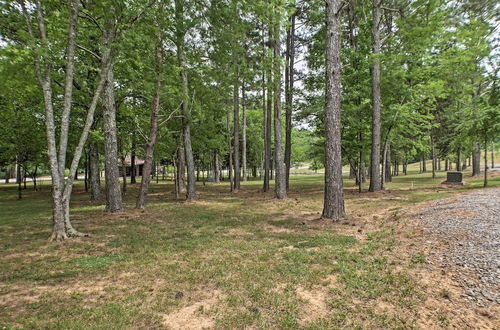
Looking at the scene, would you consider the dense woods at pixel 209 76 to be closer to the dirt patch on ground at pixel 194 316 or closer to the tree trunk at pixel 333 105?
the tree trunk at pixel 333 105

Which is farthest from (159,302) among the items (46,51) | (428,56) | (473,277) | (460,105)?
(460,105)

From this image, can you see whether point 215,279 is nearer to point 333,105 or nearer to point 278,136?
point 333,105

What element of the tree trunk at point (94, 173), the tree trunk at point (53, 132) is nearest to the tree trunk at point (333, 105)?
the tree trunk at point (53, 132)

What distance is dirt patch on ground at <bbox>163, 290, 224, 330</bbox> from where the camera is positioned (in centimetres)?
297

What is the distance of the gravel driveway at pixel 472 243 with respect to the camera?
11.0 ft

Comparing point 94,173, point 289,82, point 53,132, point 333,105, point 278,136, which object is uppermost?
Answer: point 289,82

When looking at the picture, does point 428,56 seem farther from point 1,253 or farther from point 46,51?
point 1,253

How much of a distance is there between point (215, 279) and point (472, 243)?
4.68m

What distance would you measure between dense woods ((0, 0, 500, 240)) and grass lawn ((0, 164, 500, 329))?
5.79 ft

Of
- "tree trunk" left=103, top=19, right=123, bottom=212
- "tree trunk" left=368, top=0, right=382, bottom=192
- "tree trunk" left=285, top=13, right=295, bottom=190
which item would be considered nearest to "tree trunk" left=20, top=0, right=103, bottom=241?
"tree trunk" left=103, top=19, right=123, bottom=212

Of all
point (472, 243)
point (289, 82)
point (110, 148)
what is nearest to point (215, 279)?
point (472, 243)

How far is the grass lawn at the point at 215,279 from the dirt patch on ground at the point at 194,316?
0.5 inches

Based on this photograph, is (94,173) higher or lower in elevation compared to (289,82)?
lower

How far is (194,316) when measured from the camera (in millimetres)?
3150
